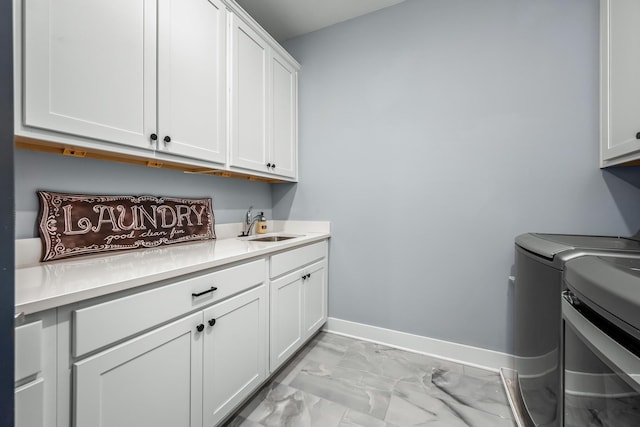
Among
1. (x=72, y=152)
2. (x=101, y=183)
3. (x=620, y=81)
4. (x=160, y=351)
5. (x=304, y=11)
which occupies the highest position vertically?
(x=304, y=11)

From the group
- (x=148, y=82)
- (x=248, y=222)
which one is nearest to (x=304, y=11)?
(x=148, y=82)

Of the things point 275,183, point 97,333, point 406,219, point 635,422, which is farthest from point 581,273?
point 275,183

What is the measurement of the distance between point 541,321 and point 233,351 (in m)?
1.38

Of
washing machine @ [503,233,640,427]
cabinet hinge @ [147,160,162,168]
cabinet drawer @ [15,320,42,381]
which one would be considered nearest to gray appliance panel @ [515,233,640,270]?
washing machine @ [503,233,640,427]

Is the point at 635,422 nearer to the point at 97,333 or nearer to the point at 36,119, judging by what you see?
the point at 97,333

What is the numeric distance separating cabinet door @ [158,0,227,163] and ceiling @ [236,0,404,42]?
67 centimetres

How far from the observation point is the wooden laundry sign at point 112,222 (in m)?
1.10

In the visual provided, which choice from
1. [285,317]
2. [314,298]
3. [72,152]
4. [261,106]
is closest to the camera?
[72,152]

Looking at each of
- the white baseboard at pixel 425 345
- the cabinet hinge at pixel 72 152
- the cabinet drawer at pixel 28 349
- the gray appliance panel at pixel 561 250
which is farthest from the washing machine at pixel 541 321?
the cabinet hinge at pixel 72 152

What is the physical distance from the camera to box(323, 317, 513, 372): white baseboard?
5.80 ft

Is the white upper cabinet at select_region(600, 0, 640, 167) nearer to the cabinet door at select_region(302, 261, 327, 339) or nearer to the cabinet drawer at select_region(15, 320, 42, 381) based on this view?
the cabinet door at select_region(302, 261, 327, 339)

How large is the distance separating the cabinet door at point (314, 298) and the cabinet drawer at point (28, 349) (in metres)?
1.39

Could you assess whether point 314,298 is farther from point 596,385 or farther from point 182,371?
point 596,385

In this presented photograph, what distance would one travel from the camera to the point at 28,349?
61 centimetres
